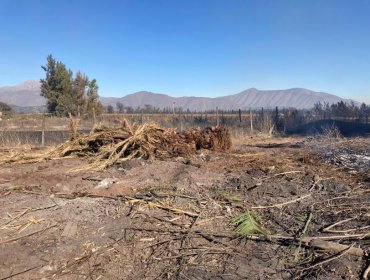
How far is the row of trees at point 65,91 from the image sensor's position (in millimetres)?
35594

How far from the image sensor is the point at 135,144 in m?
9.52

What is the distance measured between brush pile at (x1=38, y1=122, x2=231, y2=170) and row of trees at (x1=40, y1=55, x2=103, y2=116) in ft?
84.9

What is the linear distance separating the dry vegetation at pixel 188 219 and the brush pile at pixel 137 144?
0.42 m

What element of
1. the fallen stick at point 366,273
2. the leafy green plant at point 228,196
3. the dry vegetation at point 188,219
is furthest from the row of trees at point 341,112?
the fallen stick at point 366,273

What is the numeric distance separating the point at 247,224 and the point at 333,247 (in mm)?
1042

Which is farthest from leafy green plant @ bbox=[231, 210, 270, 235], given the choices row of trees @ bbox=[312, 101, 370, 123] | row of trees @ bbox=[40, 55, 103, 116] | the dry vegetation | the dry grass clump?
row of trees @ bbox=[40, 55, 103, 116]

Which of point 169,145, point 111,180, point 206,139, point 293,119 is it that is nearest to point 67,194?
point 111,180

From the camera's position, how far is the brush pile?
30.4ft

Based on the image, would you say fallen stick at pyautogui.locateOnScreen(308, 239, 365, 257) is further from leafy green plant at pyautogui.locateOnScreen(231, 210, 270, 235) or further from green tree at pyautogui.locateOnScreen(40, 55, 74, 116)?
green tree at pyautogui.locateOnScreen(40, 55, 74, 116)

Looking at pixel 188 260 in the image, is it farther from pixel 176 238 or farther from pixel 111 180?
pixel 111 180

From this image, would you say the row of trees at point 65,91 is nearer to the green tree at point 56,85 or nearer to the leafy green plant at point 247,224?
the green tree at point 56,85

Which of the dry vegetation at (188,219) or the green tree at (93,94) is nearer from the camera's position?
the dry vegetation at (188,219)

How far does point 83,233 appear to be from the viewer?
454 centimetres

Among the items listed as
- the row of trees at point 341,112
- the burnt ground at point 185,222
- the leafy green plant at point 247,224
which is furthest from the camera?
the row of trees at point 341,112
